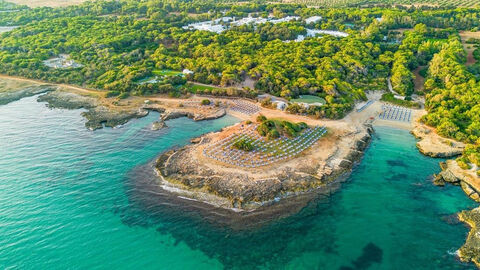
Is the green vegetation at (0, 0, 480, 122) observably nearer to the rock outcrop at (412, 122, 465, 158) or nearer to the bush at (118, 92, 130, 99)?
the bush at (118, 92, 130, 99)

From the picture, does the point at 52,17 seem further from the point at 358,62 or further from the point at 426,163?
the point at 426,163

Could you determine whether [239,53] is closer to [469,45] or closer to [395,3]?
[469,45]

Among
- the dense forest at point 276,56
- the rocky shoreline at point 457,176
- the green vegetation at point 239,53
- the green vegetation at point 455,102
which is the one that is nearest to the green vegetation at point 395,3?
the dense forest at point 276,56

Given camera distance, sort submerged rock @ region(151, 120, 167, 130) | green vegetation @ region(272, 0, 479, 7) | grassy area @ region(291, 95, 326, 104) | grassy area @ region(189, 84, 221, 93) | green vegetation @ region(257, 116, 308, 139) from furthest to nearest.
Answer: green vegetation @ region(272, 0, 479, 7), grassy area @ region(189, 84, 221, 93), grassy area @ region(291, 95, 326, 104), submerged rock @ region(151, 120, 167, 130), green vegetation @ region(257, 116, 308, 139)

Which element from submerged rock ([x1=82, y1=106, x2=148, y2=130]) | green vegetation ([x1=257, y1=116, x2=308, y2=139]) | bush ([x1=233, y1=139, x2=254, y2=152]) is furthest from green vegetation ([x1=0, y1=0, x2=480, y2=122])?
bush ([x1=233, y1=139, x2=254, y2=152])

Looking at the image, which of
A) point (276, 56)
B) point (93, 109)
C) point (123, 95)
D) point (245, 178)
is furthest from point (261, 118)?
point (93, 109)
